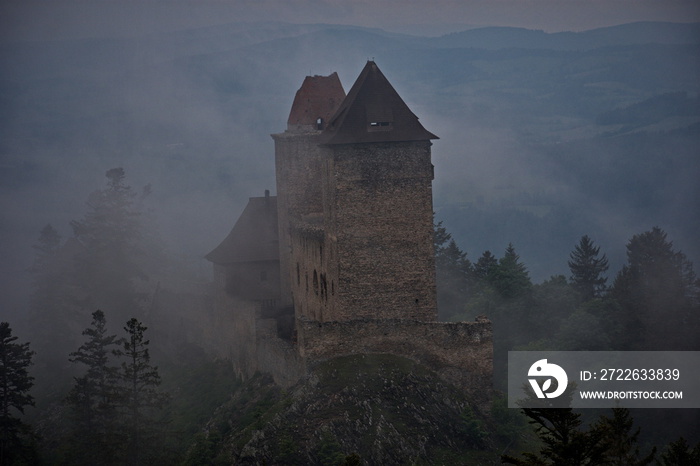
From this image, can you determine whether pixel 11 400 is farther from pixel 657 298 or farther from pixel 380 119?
pixel 657 298

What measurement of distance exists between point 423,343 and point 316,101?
1692cm

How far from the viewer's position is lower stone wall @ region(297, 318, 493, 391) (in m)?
38.7

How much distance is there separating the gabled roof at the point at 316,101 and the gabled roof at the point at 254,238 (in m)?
5.78

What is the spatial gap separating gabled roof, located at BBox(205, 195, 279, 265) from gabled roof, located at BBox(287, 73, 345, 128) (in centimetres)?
578

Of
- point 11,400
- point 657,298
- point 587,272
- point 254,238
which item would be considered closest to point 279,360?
point 254,238

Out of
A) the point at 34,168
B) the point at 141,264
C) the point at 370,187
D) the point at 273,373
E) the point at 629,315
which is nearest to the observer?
the point at 370,187

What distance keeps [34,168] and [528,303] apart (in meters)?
118

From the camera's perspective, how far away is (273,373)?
4419cm

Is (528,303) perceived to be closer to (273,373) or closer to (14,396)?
(273,373)

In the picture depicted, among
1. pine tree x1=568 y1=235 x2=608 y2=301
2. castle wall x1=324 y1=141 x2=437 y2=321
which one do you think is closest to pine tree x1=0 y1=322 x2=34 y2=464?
castle wall x1=324 y1=141 x2=437 y2=321

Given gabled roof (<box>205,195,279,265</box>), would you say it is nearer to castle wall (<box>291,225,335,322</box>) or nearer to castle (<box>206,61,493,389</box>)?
castle wall (<box>291,225,335,322</box>)

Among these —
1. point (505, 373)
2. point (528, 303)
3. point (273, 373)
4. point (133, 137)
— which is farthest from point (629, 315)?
point (133, 137)

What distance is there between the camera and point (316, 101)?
167 feet

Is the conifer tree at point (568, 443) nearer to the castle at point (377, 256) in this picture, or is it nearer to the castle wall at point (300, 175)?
the castle at point (377, 256)
